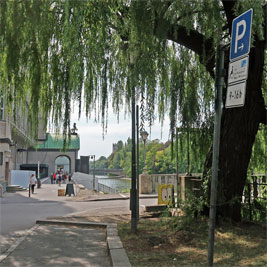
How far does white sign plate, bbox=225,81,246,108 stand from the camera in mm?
4023

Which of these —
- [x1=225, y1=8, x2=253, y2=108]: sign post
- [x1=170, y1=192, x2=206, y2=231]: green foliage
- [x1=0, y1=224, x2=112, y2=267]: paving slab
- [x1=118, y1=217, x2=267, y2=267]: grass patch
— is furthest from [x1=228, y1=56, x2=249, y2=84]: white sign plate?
[x1=170, y1=192, x2=206, y2=231]: green foliage

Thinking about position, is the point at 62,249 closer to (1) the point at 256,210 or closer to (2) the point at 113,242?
(2) the point at 113,242

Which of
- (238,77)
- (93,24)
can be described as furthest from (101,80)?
(238,77)

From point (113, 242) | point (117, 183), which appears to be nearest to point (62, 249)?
point (113, 242)

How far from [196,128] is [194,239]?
11.5 ft

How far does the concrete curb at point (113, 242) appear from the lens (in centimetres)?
593

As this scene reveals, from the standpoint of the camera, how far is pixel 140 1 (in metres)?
7.13

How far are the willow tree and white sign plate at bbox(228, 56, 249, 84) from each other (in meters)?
2.05

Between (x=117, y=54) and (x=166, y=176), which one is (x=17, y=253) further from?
(x=166, y=176)

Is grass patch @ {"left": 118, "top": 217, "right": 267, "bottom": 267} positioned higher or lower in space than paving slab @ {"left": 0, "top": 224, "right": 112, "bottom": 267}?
higher

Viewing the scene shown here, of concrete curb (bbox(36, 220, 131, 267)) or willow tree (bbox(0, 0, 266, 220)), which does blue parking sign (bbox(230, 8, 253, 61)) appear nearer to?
willow tree (bbox(0, 0, 266, 220))

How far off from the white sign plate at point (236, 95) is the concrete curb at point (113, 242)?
308 cm

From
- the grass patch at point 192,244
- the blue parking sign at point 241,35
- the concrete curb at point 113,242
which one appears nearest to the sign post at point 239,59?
the blue parking sign at point 241,35

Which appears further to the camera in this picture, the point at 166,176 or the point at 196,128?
the point at 166,176
